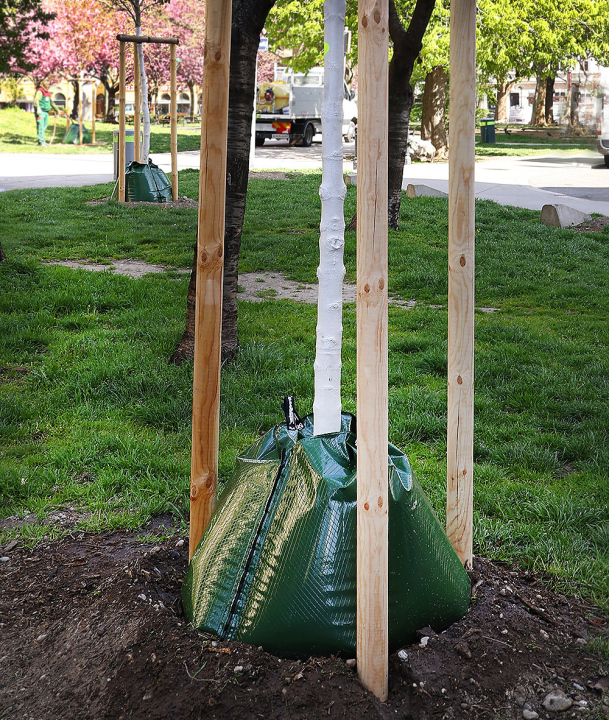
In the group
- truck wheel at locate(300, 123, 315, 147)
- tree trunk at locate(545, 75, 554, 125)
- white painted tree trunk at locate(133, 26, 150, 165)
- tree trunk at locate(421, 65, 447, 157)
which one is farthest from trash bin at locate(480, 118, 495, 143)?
white painted tree trunk at locate(133, 26, 150, 165)

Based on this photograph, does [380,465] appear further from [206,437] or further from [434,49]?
[434,49]

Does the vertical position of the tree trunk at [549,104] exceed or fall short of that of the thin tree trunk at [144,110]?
it exceeds it

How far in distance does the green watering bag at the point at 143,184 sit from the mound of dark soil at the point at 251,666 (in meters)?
10.7

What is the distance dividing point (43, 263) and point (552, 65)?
61.6 feet

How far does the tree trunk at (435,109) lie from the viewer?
71.3ft

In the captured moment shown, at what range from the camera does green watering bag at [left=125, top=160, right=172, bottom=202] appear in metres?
12.4

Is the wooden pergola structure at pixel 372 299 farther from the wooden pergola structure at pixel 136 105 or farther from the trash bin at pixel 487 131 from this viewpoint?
the trash bin at pixel 487 131

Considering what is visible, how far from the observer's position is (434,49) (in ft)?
57.0

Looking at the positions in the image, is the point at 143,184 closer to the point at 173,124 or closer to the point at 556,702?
the point at 173,124

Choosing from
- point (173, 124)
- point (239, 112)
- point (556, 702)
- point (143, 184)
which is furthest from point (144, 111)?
point (556, 702)

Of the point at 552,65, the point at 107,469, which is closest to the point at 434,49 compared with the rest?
the point at 552,65

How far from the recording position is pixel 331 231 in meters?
2.21

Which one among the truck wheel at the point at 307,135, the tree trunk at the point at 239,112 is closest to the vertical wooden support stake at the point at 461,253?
the tree trunk at the point at 239,112

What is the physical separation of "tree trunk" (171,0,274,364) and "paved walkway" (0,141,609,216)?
920 centimetres
